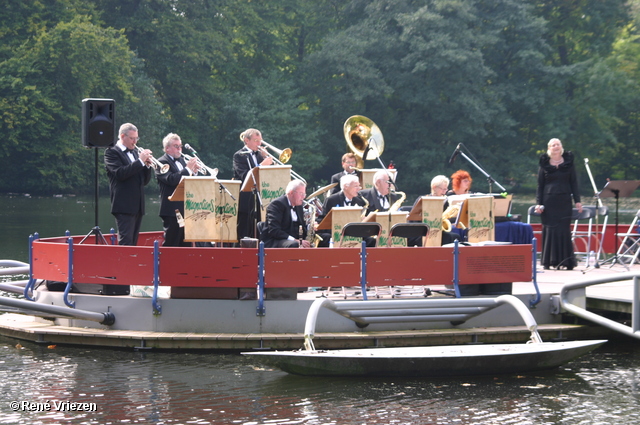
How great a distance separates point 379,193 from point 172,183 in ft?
9.18

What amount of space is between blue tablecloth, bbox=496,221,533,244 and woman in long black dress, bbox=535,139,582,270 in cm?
31

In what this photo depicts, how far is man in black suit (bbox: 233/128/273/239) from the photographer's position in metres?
13.0

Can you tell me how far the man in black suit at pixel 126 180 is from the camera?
39.1ft

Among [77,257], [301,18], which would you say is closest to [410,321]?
[77,257]

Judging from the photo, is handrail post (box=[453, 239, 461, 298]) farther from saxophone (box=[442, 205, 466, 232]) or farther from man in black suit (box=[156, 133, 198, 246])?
man in black suit (box=[156, 133, 198, 246])

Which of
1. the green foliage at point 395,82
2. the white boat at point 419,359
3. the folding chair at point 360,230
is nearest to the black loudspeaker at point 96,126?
the folding chair at point 360,230

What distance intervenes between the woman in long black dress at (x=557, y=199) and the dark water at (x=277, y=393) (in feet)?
11.8

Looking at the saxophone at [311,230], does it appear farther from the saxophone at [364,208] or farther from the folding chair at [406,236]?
the folding chair at [406,236]

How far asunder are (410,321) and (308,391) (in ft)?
6.38

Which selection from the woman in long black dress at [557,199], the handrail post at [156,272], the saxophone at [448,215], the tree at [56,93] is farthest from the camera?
the tree at [56,93]

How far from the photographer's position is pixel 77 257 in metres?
11.1

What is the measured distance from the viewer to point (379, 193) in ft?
43.6

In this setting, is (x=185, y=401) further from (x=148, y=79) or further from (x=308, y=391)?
(x=148, y=79)

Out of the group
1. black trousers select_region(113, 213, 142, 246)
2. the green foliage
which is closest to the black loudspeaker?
black trousers select_region(113, 213, 142, 246)
